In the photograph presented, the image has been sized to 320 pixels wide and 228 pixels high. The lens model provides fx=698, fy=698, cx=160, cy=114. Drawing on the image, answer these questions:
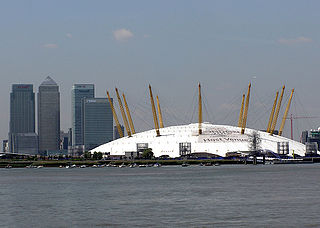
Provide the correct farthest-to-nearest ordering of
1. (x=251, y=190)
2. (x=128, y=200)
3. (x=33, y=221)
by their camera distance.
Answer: (x=251, y=190), (x=128, y=200), (x=33, y=221)

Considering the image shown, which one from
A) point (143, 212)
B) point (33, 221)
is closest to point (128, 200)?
point (143, 212)

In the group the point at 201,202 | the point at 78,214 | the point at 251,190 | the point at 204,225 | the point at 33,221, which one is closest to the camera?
the point at 204,225

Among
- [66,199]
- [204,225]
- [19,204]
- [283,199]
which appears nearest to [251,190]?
[283,199]

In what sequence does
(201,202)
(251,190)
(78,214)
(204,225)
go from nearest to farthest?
(204,225), (78,214), (201,202), (251,190)

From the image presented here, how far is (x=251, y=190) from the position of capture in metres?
99.1

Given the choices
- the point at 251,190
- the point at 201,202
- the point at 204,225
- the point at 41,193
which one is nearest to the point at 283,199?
the point at 201,202

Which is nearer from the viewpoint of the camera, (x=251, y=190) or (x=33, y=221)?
(x=33, y=221)

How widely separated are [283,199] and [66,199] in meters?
27.5

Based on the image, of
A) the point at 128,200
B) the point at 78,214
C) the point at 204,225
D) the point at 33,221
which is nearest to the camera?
the point at 204,225

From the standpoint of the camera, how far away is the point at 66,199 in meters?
89.3

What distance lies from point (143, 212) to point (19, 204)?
19.9 metres

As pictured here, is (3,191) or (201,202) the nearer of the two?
(201,202)

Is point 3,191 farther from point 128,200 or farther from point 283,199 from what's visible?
point 283,199

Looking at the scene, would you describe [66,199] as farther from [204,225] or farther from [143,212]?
[204,225]
